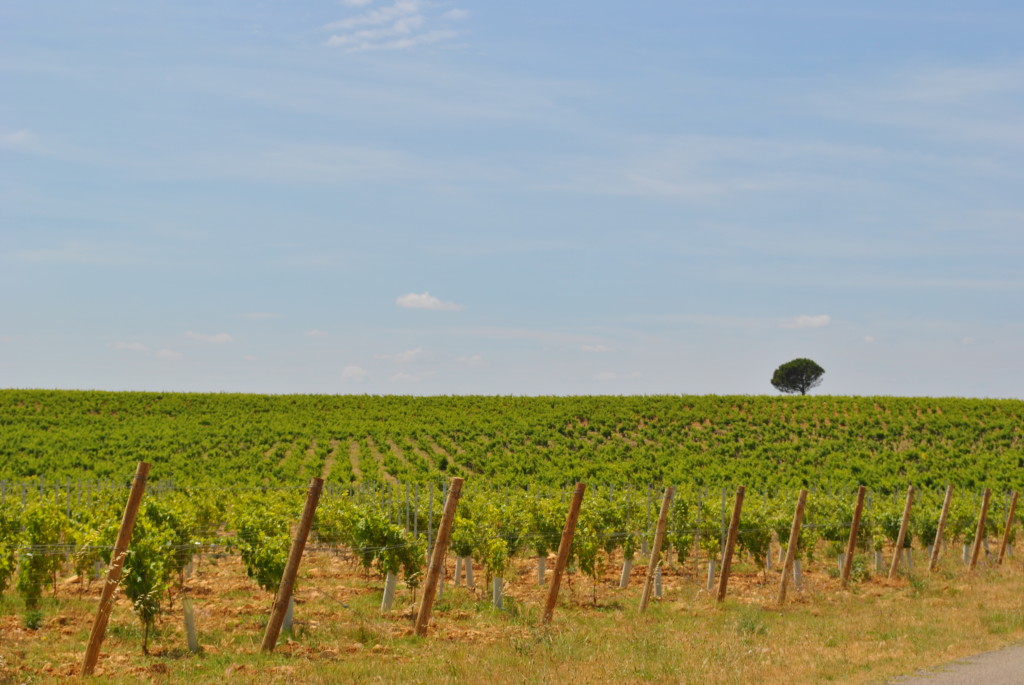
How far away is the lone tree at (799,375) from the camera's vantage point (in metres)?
134

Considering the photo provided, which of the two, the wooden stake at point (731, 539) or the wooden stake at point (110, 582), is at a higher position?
the wooden stake at point (731, 539)

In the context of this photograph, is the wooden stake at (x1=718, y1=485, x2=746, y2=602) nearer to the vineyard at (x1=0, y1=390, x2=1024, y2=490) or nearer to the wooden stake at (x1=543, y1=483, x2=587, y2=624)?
the wooden stake at (x1=543, y1=483, x2=587, y2=624)

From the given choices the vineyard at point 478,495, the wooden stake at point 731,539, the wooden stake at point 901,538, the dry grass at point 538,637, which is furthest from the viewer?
the wooden stake at point 901,538

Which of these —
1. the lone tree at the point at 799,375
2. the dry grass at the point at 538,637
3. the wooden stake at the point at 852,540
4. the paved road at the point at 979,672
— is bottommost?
the dry grass at the point at 538,637

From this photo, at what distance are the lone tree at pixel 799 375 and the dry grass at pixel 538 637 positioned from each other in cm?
11882

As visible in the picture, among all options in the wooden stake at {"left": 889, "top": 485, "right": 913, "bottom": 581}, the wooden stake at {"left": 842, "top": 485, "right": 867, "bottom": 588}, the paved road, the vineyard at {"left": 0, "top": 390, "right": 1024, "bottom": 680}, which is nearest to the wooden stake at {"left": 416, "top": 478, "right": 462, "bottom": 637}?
the vineyard at {"left": 0, "top": 390, "right": 1024, "bottom": 680}

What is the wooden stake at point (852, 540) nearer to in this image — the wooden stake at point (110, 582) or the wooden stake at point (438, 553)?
the wooden stake at point (438, 553)

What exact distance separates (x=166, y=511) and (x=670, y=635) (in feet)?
28.7

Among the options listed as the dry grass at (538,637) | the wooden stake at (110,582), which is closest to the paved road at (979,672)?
the dry grass at (538,637)

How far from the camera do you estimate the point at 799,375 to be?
5295 inches

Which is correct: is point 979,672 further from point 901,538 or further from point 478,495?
point 478,495

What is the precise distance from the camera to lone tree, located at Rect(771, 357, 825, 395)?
13388 cm

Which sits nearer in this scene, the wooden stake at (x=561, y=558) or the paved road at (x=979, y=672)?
the paved road at (x=979, y=672)

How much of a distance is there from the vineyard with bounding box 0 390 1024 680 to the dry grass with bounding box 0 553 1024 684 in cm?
25
